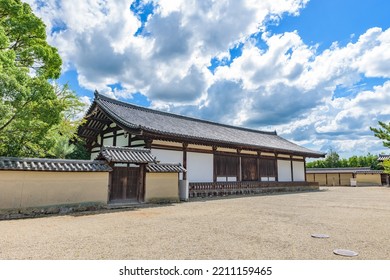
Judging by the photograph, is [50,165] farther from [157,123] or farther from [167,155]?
[157,123]

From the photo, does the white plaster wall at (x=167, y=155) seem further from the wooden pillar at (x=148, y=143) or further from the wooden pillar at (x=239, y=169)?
the wooden pillar at (x=239, y=169)

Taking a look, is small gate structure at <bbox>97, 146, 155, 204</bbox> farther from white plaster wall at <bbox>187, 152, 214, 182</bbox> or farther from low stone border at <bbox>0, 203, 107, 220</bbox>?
white plaster wall at <bbox>187, 152, 214, 182</bbox>

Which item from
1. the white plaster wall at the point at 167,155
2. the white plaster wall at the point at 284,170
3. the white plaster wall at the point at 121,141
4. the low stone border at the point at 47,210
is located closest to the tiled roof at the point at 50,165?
the low stone border at the point at 47,210

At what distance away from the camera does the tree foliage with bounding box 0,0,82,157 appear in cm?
744

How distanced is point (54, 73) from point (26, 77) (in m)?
2.16

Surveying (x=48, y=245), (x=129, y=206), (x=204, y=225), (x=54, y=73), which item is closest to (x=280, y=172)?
(x=129, y=206)

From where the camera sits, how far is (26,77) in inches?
311

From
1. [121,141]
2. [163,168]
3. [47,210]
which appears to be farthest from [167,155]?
[47,210]

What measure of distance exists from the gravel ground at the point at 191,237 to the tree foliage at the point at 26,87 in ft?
10.4

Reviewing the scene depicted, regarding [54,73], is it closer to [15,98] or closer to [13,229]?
[15,98]

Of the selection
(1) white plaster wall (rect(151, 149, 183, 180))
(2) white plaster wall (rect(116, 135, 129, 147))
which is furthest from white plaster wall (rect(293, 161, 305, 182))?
(2) white plaster wall (rect(116, 135, 129, 147))

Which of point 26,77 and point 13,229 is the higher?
point 26,77

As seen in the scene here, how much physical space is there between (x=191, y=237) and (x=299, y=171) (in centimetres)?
2106

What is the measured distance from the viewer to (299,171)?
23.9 meters
